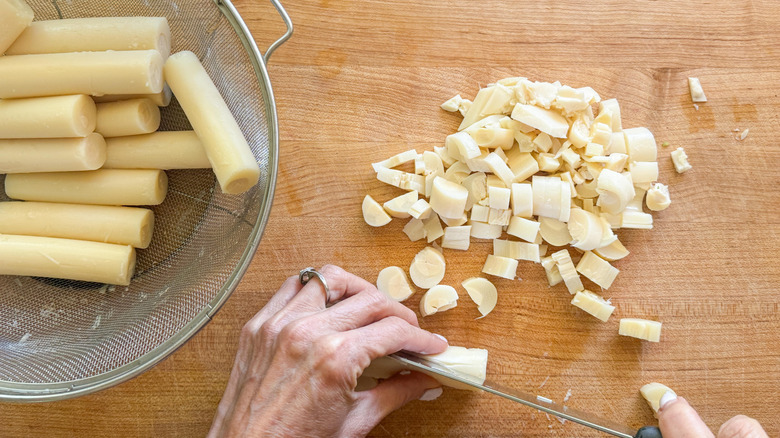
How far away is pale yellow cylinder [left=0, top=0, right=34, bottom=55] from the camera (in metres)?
1.28

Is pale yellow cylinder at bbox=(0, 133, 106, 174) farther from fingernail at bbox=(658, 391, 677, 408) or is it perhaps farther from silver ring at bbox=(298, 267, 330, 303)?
fingernail at bbox=(658, 391, 677, 408)

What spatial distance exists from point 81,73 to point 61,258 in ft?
1.50

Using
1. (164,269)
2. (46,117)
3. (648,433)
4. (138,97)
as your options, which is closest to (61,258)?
(164,269)

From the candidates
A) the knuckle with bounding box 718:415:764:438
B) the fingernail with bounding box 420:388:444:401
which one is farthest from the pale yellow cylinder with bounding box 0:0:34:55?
the knuckle with bounding box 718:415:764:438

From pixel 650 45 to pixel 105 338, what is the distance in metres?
A: 1.71

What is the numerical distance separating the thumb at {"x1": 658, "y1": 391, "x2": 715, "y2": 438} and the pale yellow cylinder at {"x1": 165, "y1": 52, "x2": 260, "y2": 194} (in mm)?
1153

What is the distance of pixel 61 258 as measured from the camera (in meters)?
1.37

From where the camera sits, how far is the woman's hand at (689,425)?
4.18ft

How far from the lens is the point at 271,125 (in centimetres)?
129

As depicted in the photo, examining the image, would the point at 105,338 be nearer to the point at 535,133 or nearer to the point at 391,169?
the point at 391,169

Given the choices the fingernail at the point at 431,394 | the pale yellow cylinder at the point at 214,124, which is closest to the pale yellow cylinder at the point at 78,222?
the pale yellow cylinder at the point at 214,124

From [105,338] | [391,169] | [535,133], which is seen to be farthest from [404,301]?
[105,338]

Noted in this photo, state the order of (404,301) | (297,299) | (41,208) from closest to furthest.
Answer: (297,299) → (41,208) → (404,301)

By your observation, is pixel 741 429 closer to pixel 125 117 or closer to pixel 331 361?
pixel 331 361
